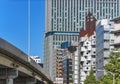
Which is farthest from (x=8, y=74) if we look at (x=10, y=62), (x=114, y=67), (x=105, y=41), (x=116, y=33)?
(x=105, y=41)

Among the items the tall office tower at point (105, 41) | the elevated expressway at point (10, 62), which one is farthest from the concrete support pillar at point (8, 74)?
the tall office tower at point (105, 41)


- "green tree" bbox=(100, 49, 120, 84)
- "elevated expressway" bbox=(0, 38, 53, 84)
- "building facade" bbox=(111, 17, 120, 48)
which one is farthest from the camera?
"building facade" bbox=(111, 17, 120, 48)

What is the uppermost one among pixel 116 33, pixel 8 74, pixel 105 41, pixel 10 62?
pixel 116 33

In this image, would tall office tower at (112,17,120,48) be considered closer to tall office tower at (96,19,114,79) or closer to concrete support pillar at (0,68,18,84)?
tall office tower at (96,19,114,79)

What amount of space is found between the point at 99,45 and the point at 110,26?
14774mm

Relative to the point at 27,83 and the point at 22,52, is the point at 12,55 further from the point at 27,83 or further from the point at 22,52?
the point at 27,83

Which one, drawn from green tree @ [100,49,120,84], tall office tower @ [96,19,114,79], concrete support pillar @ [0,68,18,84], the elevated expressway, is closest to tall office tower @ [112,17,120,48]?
tall office tower @ [96,19,114,79]

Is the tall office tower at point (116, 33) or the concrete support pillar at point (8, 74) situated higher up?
the tall office tower at point (116, 33)

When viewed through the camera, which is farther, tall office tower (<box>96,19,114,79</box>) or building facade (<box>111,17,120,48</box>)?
tall office tower (<box>96,19,114,79</box>)

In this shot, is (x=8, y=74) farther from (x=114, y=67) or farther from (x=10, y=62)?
(x=114, y=67)

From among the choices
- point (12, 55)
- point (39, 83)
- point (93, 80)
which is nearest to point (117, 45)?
point (93, 80)

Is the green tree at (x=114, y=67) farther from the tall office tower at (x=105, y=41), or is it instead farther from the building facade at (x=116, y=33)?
the tall office tower at (x=105, y=41)

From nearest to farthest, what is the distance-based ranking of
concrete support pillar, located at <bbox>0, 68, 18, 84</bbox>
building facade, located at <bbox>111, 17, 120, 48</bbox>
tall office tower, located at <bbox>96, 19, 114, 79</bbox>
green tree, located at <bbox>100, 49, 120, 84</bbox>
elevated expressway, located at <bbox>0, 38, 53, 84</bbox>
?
elevated expressway, located at <bbox>0, 38, 53, 84</bbox> → concrete support pillar, located at <bbox>0, 68, 18, 84</bbox> → green tree, located at <bbox>100, 49, 120, 84</bbox> → building facade, located at <bbox>111, 17, 120, 48</bbox> → tall office tower, located at <bbox>96, 19, 114, 79</bbox>

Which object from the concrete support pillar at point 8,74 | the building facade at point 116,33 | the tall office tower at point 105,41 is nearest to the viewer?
the concrete support pillar at point 8,74
